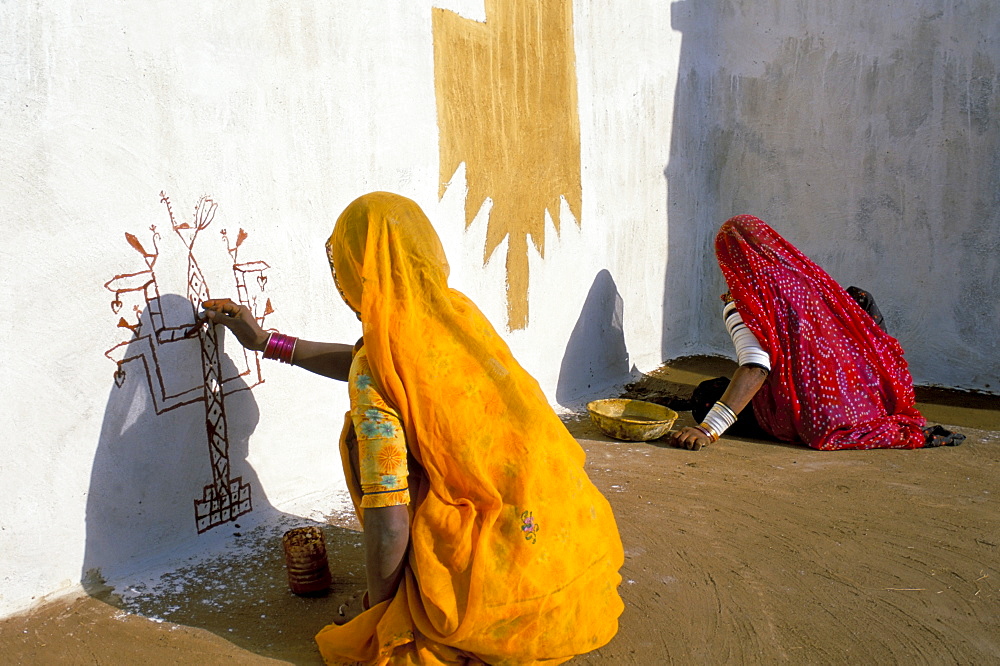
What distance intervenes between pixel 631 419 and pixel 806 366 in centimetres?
88

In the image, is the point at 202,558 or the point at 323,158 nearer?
the point at 202,558

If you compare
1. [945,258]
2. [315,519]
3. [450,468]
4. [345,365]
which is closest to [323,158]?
[345,365]

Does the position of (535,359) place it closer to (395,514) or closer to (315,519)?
(315,519)

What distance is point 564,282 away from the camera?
454 centimetres

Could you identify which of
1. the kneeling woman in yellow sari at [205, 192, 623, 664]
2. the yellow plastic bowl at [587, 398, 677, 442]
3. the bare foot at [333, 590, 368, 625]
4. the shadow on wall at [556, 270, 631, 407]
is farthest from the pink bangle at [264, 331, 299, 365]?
the shadow on wall at [556, 270, 631, 407]

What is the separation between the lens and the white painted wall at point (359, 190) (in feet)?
7.73

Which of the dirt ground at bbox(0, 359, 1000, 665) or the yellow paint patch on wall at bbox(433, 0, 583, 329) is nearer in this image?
the dirt ground at bbox(0, 359, 1000, 665)

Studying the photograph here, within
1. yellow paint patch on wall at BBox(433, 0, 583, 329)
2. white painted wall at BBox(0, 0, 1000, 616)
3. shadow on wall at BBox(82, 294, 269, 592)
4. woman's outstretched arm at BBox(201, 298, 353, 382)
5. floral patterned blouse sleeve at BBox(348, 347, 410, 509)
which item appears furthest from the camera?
yellow paint patch on wall at BBox(433, 0, 583, 329)

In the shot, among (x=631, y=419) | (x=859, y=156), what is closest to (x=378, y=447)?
(x=631, y=419)

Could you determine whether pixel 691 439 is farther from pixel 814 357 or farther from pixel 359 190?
pixel 359 190

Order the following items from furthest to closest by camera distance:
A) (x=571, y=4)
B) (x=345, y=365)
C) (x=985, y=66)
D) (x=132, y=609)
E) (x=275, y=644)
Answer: (x=985, y=66) → (x=571, y=4) → (x=345, y=365) → (x=132, y=609) → (x=275, y=644)

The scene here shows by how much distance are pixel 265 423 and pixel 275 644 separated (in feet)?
3.09

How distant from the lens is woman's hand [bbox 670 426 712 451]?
389 centimetres

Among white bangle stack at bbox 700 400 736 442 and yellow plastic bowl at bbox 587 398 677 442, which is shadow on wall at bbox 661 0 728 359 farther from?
white bangle stack at bbox 700 400 736 442
